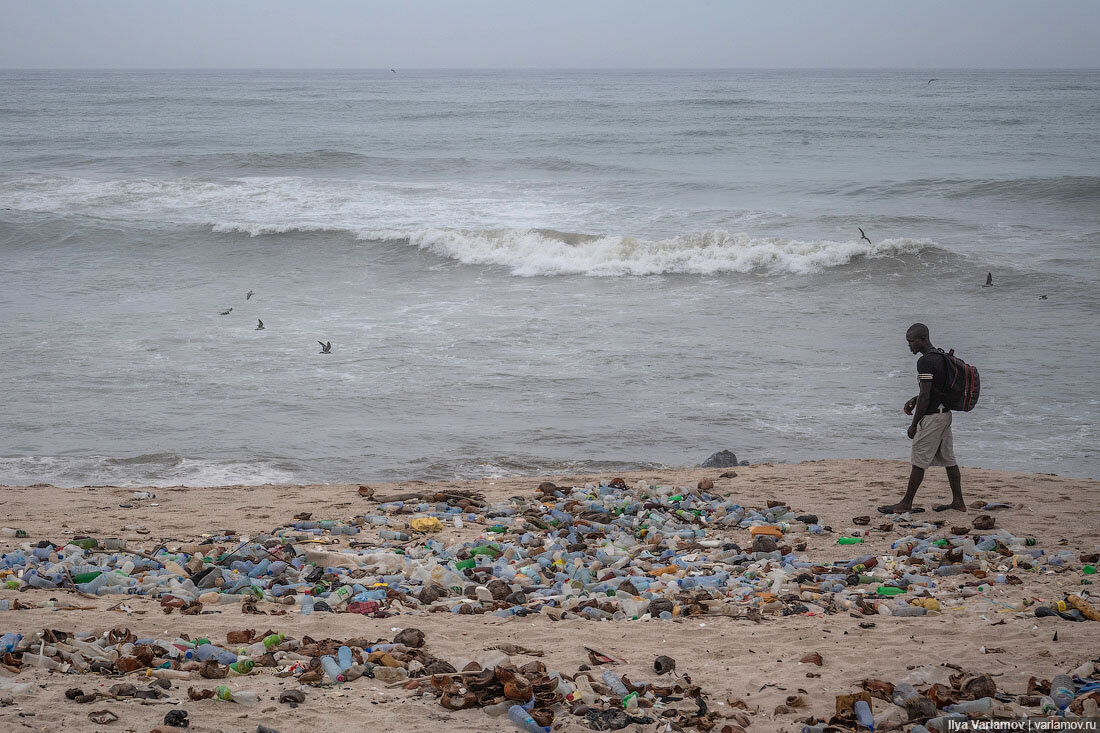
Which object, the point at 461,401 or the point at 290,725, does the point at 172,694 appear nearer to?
the point at 290,725

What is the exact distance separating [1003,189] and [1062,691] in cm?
2601

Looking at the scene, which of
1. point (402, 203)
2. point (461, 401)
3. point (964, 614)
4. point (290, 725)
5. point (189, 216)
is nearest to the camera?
point (290, 725)

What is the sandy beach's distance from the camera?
3803 millimetres

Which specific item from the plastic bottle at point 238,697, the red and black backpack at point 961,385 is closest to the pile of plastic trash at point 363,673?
the plastic bottle at point 238,697

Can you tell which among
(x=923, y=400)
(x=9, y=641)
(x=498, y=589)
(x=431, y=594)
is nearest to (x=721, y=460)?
(x=923, y=400)

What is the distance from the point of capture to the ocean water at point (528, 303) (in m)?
10.0

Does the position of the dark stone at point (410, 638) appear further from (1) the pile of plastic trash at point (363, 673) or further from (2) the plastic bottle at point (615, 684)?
(2) the plastic bottle at point (615, 684)

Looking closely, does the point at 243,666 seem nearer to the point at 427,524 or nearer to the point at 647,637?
the point at 647,637

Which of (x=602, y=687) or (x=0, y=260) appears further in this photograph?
(x=0, y=260)

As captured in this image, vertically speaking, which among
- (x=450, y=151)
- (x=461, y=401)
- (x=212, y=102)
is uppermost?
(x=212, y=102)

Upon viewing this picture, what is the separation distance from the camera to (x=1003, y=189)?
86.5 feet

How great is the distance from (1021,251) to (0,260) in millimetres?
23057

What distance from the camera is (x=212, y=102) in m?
66.8

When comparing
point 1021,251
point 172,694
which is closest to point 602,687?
point 172,694
